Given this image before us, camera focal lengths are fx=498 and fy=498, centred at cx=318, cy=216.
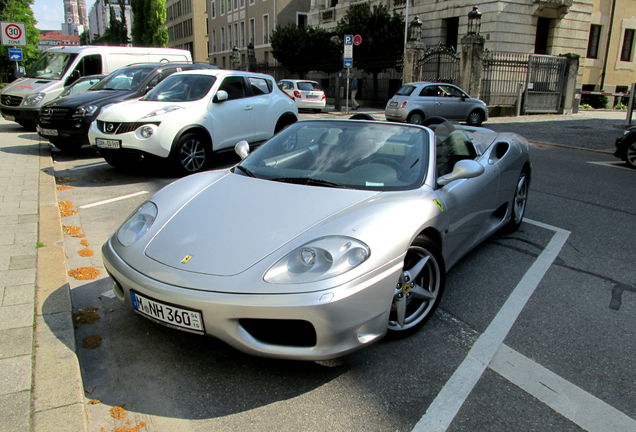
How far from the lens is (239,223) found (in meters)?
2.90

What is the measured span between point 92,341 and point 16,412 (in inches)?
31.0

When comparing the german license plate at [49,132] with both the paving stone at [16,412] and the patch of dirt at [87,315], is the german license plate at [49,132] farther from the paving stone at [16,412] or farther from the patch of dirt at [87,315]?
the paving stone at [16,412]

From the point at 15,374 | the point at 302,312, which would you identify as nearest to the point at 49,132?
the point at 15,374

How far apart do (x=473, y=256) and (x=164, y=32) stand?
174ft

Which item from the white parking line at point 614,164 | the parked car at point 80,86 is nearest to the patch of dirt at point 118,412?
the white parking line at point 614,164

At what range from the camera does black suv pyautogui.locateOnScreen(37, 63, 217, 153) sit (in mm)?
9297

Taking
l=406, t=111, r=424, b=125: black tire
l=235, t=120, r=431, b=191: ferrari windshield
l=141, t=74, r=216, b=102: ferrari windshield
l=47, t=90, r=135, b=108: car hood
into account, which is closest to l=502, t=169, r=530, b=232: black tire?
l=235, t=120, r=431, b=191: ferrari windshield

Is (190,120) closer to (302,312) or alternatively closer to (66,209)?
(66,209)

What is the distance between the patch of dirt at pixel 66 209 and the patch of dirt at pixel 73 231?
1.83ft

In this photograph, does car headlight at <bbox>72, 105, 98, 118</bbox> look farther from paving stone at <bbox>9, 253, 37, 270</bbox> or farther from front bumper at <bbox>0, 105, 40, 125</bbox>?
paving stone at <bbox>9, 253, 37, 270</bbox>

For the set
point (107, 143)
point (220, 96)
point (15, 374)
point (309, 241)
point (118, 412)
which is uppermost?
point (220, 96)

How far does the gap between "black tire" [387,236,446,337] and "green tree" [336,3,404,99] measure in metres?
26.9

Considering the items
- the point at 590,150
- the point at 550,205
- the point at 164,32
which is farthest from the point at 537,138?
the point at 164,32

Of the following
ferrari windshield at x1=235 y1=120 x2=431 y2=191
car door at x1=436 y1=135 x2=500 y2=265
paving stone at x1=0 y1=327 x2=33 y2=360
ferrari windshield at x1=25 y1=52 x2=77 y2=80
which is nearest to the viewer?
paving stone at x1=0 y1=327 x2=33 y2=360
